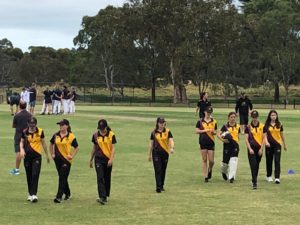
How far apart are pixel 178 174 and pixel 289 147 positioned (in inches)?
294

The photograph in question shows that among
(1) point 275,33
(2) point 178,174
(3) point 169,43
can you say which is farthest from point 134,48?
(2) point 178,174

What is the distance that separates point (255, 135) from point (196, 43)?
56248mm

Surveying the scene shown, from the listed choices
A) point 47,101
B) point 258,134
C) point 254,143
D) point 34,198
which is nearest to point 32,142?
point 34,198

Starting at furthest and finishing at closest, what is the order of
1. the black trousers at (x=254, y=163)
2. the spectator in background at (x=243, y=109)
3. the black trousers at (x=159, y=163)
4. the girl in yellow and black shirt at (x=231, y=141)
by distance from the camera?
the spectator in background at (x=243, y=109) → the girl in yellow and black shirt at (x=231, y=141) → the black trousers at (x=254, y=163) → the black trousers at (x=159, y=163)

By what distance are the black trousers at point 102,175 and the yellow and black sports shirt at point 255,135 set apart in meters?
3.44

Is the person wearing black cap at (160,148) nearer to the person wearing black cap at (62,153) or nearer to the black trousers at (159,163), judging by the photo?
the black trousers at (159,163)

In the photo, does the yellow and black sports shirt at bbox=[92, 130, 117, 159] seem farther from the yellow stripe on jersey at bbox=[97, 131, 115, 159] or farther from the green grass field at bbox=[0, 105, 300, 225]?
the green grass field at bbox=[0, 105, 300, 225]

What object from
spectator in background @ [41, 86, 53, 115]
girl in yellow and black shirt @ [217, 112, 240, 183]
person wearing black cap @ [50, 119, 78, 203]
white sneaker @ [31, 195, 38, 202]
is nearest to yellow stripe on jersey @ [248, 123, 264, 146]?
girl in yellow and black shirt @ [217, 112, 240, 183]

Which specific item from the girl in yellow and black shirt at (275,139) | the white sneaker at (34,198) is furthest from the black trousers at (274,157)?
the white sneaker at (34,198)

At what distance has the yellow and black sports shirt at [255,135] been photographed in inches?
488

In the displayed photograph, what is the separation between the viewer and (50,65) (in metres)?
110

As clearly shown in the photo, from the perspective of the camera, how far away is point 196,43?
68000mm

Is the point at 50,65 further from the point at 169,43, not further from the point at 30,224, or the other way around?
the point at 30,224

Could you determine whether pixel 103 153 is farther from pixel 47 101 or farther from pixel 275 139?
pixel 47 101
